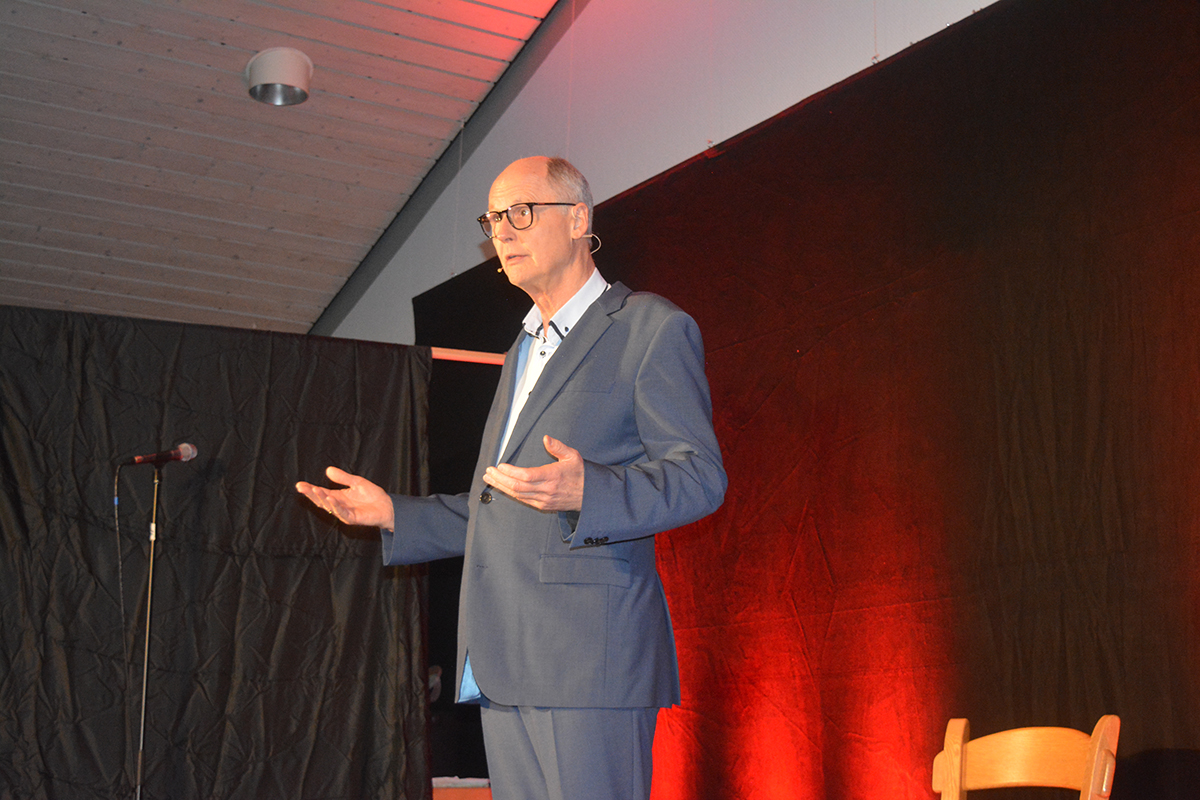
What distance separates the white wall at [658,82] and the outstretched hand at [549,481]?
1.98 m

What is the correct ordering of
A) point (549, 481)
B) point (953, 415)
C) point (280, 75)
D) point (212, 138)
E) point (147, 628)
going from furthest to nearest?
point (212, 138) → point (280, 75) → point (147, 628) → point (953, 415) → point (549, 481)

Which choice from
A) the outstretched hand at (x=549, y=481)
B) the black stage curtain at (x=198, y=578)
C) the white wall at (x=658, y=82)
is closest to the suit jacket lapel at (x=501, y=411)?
the outstretched hand at (x=549, y=481)

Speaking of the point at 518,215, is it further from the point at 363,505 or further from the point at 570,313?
the point at 363,505

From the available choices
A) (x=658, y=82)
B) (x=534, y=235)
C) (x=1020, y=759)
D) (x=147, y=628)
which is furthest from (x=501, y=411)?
(x=658, y=82)

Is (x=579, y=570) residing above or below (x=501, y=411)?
below

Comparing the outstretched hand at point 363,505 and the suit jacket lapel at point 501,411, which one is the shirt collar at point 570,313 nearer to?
the suit jacket lapel at point 501,411

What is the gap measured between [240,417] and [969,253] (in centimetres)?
233

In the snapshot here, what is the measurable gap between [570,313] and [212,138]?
4.22 m

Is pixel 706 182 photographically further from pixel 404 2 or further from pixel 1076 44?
pixel 404 2

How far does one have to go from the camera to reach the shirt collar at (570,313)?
1.86 meters

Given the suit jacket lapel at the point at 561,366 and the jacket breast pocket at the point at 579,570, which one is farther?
the suit jacket lapel at the point at 561,366

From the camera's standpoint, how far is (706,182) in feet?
12.2

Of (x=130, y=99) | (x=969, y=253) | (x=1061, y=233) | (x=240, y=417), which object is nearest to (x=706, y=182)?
(x=969, y=253)

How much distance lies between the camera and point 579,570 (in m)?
1.59
